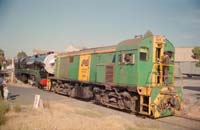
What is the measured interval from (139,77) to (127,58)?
125cm

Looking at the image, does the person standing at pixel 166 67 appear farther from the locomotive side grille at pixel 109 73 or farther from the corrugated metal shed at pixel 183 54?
the corrugated metal shed at pixel 183 54

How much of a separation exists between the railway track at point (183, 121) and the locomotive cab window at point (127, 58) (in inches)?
123

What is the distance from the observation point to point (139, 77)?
12688 mm

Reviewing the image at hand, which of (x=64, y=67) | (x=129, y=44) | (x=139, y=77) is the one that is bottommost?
(x=139, y=77)

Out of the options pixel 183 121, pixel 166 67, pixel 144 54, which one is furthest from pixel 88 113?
pixel 166 67

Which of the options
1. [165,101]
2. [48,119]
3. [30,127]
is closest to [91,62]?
[165,101]

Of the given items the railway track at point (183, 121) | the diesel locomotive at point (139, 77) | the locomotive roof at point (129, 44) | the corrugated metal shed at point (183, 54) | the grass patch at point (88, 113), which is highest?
the corrugated metal shed at point (183, 54)

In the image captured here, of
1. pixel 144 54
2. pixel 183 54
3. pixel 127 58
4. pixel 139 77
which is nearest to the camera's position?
pixel 139 77

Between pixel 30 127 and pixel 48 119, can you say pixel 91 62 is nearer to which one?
pixel 48 119

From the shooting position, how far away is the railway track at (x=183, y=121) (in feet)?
33.8

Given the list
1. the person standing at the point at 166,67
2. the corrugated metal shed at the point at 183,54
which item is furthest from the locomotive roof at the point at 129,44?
the corrugated metal shed at the point at 183,54

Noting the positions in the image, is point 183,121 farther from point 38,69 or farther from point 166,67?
point 38,69

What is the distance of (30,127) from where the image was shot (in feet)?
27.2

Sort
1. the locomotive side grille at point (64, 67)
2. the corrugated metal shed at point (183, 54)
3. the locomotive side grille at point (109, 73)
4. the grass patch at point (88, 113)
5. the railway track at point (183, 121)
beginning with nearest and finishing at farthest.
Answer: the railway track at point (183, 121) → the grass patch at point (88, 113) → the locomotive side grille at point (109, 73) → the locomotive side grille at point (64, 67) → the corrugated metal shed at point (183, 54)
